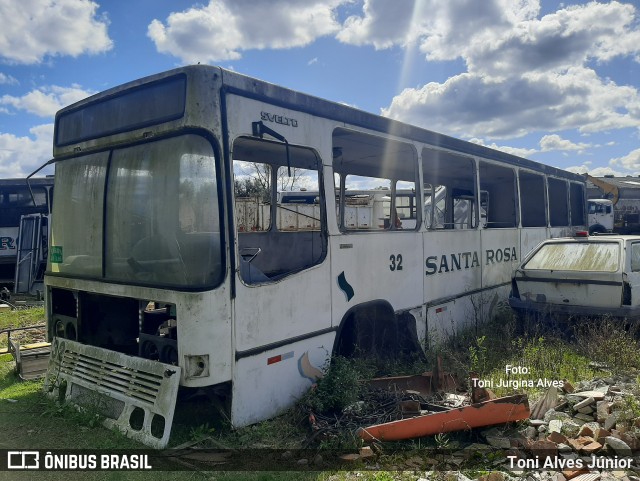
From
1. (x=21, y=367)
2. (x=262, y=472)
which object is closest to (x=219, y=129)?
(x=262, y=472)

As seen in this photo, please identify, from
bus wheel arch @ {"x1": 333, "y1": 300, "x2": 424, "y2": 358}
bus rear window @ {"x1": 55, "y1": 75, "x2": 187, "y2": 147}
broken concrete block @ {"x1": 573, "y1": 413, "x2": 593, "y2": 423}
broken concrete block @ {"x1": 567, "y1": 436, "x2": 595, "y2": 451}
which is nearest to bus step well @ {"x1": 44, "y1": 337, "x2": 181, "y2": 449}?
bus wheel arch @ {"x1": 333, "y1": 300, "x2": 424, "y2": 358}

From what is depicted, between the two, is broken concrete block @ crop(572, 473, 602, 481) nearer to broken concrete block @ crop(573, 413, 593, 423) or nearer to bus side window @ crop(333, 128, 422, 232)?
broken concrete block @ crop(573, 413, 593, 423)

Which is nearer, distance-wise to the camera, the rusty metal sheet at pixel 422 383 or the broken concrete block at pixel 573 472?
the broken concrete block at pixel 573 472

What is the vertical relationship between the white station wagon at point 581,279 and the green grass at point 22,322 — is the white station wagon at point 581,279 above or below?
above

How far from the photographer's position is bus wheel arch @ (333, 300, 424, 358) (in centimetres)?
521

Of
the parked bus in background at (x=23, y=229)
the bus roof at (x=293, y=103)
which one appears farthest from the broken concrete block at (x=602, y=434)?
the parked bus in background at (x=23, y=229)

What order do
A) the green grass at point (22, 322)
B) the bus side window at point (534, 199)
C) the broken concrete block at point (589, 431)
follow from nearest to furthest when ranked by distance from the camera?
the broken concrete block at point (589, 431) < the green grass at point (22, 322) < the bus side window at point (534, 199)

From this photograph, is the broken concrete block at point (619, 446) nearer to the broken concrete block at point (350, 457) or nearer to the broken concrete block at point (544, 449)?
the broken concrete block at point (544, 449)

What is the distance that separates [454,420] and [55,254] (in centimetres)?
414

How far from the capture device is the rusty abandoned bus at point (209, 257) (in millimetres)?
3773

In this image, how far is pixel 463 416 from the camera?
12.9ft

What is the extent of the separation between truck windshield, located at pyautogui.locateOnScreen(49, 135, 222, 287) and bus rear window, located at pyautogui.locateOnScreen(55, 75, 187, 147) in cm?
20

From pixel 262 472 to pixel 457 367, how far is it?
112 inches

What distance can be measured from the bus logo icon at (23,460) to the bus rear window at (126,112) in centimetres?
269
